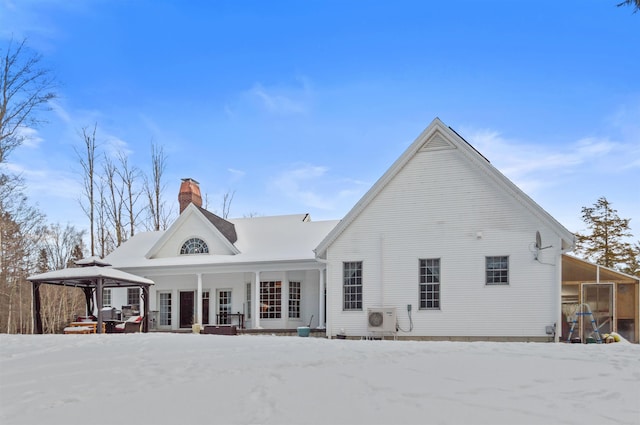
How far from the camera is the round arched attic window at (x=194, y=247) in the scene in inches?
898

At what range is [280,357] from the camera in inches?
346

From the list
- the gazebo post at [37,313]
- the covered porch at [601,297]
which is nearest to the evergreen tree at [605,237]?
the covered porch at [601,297]

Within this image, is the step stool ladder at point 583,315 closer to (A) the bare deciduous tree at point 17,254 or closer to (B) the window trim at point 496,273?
(B) the window trim at point 496,273

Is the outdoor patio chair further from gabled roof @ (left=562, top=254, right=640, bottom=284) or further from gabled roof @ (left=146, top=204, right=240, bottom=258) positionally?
gabled roof @ (left=562, top=254, right=640, bottom=284)

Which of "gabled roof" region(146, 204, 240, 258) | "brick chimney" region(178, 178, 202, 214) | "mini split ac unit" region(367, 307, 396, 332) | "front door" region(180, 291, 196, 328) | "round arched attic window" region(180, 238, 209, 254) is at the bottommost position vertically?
"front door" region(180, 291, 196, 328)

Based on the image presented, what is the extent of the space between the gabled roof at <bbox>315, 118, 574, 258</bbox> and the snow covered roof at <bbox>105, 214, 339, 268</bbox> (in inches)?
148

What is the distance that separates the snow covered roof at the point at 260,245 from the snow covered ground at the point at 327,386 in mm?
11730

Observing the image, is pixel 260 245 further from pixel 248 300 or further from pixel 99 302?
pixel 99 302

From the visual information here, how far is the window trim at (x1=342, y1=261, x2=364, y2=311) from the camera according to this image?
17.0 metres

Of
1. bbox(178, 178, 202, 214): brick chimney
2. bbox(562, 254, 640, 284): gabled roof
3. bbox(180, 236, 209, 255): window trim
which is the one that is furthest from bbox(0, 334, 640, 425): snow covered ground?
bbox(178, 178, 202, 214): brick chimney

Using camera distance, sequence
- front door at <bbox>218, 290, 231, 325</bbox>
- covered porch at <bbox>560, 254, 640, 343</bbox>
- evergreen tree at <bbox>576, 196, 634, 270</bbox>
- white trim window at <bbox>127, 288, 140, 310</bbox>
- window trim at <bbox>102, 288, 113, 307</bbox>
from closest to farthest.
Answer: covered porch at <bbox>560, 254, 640, 343</bbox> < front door at <bbox>218, 290, 231, 325</bbox> < white trim window at <bbox>127, 288, 140, 310</bbox> < window trim at <bbox>102, 288, 113, 307</bbox> < evergreen tree at <bbox>576, 196, 634, 270</bbox>

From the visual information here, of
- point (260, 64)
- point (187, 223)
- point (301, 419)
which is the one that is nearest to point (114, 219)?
point (187, 223)

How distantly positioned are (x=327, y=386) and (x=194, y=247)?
57.0 ft

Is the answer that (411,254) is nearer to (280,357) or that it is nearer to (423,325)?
(423,325)
